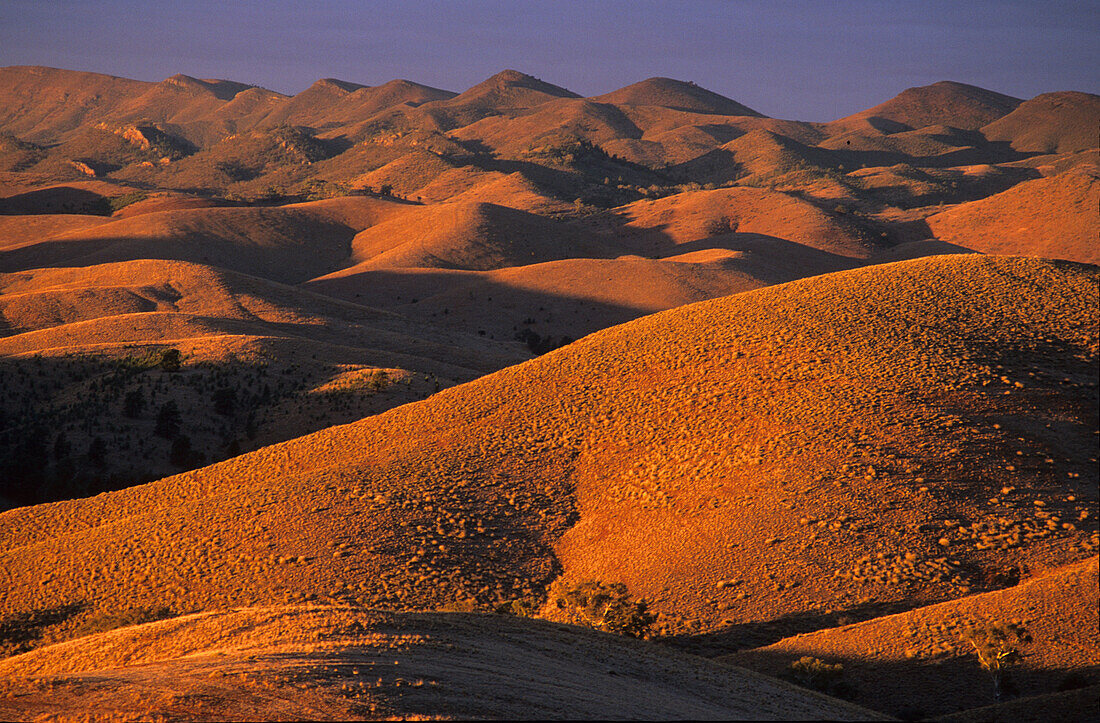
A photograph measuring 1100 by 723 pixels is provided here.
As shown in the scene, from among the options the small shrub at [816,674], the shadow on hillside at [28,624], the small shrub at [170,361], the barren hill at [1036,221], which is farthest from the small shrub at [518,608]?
the barren hill at [1036,221]

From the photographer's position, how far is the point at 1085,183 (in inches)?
3807


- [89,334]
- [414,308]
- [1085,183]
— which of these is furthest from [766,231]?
[89,334]

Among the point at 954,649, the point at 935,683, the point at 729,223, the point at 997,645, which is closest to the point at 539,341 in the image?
the point at 954,649

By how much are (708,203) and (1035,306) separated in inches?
3535

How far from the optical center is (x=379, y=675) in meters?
10.3

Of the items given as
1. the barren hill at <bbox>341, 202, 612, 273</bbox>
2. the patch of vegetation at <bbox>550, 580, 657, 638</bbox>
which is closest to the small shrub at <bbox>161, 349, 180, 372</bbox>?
the patch of vegetation at <bbox>550, 580, 657, 638</bbox>

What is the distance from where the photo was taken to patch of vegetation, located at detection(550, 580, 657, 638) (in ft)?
54.3

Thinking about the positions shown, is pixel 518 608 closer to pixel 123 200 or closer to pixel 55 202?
pixel 123 200

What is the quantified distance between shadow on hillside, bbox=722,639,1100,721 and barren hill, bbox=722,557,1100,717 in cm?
2

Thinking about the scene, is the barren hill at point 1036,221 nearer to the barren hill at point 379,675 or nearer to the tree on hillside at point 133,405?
the tree on hillside at point 133,405

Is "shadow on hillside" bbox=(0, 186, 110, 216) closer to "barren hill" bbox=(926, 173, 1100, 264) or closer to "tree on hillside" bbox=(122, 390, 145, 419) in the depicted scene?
"tree on hillside" bbox=(122, 390, 145, 419)

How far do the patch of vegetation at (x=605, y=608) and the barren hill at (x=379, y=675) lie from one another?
1995 millimetres

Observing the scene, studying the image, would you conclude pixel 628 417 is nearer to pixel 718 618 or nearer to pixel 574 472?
pixel 574 472

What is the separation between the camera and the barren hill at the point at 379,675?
9.27 m
